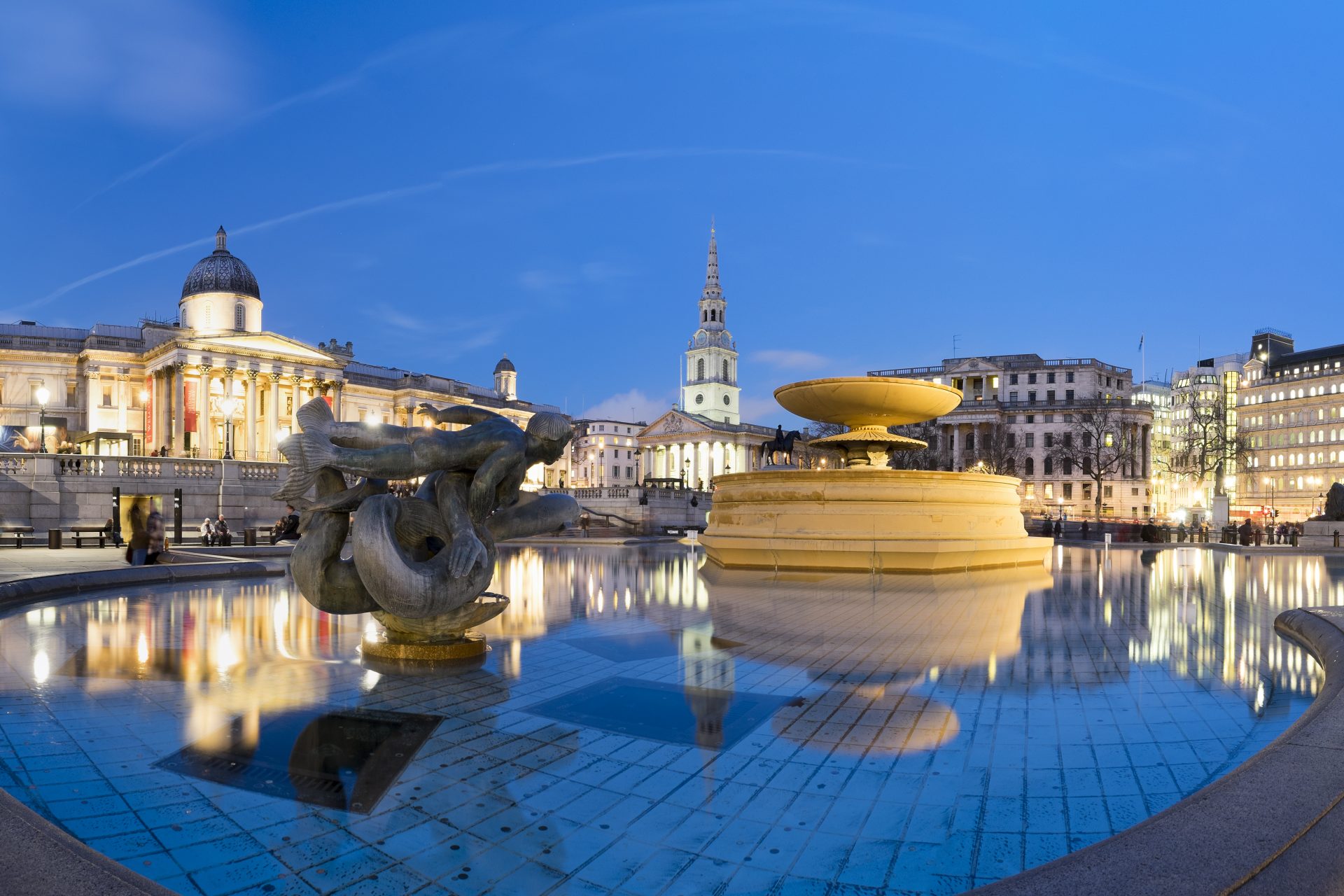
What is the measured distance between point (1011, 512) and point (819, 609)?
9310 mm

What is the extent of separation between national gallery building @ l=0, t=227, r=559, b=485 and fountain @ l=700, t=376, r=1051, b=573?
173 feet

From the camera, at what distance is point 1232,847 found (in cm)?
262

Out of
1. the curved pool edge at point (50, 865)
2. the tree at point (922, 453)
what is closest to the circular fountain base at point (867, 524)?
the curved pool edge at point (50, 865)

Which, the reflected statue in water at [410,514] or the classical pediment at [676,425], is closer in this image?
→ the reflected statue in water at [410,514]

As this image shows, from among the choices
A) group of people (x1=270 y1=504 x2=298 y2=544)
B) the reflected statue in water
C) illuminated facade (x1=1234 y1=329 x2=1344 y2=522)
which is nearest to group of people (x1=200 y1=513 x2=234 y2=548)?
group of people (x1=270 y1=504 x2=298 y2=544)

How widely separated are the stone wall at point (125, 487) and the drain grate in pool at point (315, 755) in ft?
101

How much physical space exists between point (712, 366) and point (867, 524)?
427 feet

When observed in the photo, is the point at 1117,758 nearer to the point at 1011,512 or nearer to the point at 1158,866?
the point at 1158,866

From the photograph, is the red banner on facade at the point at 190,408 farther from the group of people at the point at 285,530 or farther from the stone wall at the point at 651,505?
the group of people at the point at 285,530

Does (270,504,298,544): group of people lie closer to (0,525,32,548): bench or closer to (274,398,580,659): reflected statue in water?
(0,525,32,548): bench

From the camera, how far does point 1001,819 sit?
12.6 ft

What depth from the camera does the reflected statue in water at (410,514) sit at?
22.1ft

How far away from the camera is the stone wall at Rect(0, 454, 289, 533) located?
3119 cm

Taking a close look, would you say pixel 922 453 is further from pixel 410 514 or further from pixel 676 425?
pixel 410 514
